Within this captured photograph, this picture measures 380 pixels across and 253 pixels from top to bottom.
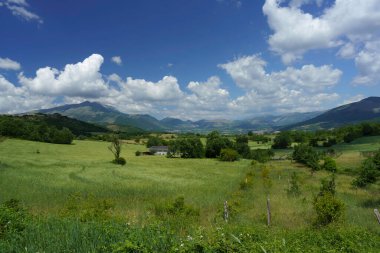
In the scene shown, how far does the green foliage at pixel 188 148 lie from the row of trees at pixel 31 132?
1618 inches

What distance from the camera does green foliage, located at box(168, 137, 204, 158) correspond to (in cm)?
10088

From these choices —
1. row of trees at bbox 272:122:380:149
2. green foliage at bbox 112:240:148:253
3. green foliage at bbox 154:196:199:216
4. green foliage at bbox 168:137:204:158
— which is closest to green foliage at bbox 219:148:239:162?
green foliage at bbox 168:137:204:158

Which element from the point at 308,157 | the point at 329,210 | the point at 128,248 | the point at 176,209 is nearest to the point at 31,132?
the point at 308,157

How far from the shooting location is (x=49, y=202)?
24594mm

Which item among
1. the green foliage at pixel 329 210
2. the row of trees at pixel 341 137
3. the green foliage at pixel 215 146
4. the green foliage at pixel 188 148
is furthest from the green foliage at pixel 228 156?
the green foliage at pixel 329 210

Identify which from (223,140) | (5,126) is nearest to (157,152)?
(223,140)

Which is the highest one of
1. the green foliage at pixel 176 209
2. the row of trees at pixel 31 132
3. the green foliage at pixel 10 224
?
the row of trees at pixel 31 132

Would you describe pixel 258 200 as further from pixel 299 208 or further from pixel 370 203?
pixel 370 203

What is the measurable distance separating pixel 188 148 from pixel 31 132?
55.9 m

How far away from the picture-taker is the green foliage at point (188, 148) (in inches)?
3971

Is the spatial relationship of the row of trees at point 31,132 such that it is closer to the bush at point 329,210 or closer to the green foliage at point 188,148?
the green foliage at point 188,148

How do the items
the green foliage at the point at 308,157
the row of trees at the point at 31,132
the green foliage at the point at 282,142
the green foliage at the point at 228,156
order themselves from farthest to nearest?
the green foliage at the point at 282,142 < the row of trees at the point at 31,132 < the green foliage at the point at 228,156 < the green foliage at the point at 308,157

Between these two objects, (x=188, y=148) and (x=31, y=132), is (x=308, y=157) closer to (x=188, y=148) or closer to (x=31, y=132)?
(x=188, y=148)

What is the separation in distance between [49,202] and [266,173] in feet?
106
